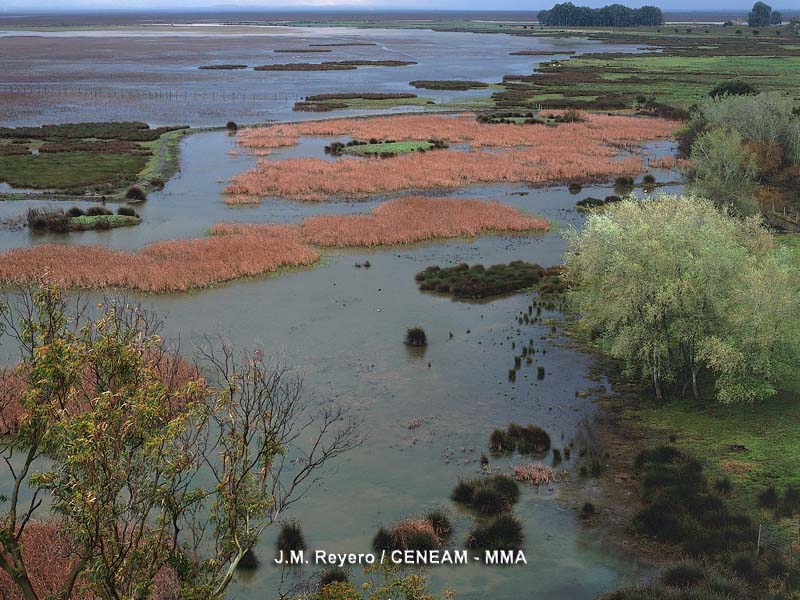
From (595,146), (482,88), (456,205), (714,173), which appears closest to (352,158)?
(456,205)

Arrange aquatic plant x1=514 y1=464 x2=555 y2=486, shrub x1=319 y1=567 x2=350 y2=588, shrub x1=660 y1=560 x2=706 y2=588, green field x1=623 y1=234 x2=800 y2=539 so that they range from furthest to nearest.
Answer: aquatic plant x1=514 y1=464 x2=555 y2=486
green field x1=623 y1=234 x2=800 y2=539
shrub x1=319 y1=567 x2=350 y2=588
shrub x1=660 y1=560 x2=706 y2=588

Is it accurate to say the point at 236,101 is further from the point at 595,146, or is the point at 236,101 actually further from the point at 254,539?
the point at 254,539

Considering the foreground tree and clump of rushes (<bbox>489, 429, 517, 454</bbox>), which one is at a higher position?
the foreground tree

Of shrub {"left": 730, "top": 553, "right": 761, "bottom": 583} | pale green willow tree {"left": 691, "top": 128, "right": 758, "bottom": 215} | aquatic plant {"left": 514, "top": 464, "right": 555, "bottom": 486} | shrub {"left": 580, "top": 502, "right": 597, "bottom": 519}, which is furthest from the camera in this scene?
pale green willow tree {"left": 691, "top": 128, "right": 758, "bottom": 215}

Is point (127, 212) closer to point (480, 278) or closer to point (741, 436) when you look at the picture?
point (480, 278)

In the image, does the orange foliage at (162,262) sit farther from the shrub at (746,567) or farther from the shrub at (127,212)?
the shrub at (746,567)

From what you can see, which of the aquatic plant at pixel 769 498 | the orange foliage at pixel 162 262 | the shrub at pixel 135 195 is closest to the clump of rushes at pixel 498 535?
the aquatic plant at pixel 769 498

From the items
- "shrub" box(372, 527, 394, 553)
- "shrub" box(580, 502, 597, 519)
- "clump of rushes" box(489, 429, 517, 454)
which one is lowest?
"shrub" box(372, 527, 394, 553)

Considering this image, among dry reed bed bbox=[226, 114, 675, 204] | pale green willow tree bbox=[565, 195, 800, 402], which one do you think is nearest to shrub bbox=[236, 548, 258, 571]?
pale green willow tree bbox=[565, 195, 800, 402]

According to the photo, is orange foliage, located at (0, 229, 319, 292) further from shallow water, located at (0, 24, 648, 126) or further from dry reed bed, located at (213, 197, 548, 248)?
shallow water, located at (0, 24, 648, 126)
